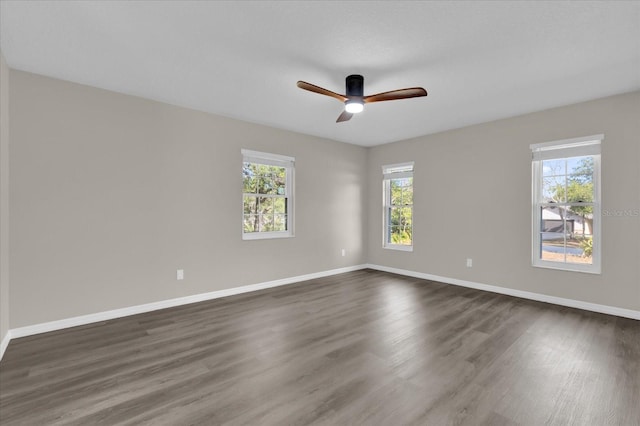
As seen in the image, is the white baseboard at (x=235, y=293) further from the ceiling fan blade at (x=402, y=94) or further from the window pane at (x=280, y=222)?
the ceiling fan blade at (x=402, y=94)

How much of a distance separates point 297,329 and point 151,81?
10.0 ft

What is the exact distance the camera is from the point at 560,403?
1.90 metres

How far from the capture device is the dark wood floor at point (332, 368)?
1814 mm

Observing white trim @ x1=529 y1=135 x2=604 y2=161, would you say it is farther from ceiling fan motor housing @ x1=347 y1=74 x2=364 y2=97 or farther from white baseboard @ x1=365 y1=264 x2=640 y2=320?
ceiling fan motor housing @ x1=347 y1=74 x2=364 y2=97

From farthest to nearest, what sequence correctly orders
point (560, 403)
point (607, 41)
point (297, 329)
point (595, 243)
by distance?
1. point (595, 243)
2. point (297, 329)
3. point (607, 41)
4. point (560, 403)

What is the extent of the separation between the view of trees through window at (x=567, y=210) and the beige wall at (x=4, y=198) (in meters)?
6.13

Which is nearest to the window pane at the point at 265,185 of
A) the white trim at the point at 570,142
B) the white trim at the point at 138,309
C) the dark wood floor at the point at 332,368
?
the white trim at the point at 138,309

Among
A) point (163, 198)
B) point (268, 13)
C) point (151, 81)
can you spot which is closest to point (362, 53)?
point (268, 13)

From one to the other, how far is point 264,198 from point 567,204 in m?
4.31

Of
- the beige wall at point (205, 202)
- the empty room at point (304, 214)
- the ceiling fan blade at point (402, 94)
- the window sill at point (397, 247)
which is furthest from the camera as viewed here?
the window sill at point (397, 247)

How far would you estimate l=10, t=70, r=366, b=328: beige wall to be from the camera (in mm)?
3000

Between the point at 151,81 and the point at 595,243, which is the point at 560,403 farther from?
the point at 151,81

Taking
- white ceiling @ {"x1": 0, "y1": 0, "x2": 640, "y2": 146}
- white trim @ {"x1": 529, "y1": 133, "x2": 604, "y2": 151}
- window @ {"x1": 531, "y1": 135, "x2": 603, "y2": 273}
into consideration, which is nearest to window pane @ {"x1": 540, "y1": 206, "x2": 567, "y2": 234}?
window @ {"x1": 531, "y1": 135, "x2": 603, "y2": 273}

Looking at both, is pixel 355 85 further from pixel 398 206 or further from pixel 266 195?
pixel 398 206
